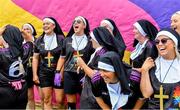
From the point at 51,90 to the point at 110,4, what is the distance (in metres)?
1.74

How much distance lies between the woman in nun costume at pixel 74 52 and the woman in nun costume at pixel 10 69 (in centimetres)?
107

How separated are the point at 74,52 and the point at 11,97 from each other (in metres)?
1.33

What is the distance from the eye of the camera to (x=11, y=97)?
4.90 meters

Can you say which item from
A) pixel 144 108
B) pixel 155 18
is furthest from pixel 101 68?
pixel 155 18

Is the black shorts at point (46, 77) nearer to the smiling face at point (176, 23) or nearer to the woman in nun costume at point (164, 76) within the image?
the smiling face at point (176, 23)

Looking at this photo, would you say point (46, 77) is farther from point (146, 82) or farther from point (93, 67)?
point (146, 82)

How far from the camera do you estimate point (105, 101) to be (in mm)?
4062

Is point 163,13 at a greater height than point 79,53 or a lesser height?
greater

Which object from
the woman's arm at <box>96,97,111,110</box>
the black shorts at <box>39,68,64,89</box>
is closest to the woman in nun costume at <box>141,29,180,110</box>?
the woman's arm at <box>96,97,111,110</box>

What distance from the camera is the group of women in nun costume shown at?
3801 mm

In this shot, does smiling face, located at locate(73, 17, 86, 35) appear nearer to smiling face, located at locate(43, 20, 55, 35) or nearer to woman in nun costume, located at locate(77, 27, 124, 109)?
smiling face, located at locate(43, 20, 55, 35)

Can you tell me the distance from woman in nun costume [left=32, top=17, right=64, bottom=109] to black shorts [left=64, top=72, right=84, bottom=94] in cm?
17

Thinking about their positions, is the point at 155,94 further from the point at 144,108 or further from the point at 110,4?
the point at 110,4

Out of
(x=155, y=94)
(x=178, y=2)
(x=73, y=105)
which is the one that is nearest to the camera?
(x=155, y=94)
